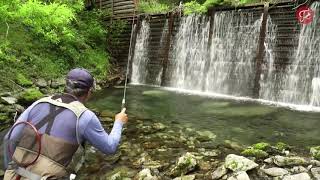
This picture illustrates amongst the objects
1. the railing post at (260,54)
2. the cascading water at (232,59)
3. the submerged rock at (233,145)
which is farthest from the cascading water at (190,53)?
the submerged rock at (233,145)

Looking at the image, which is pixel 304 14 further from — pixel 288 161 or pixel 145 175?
pixel 145 175

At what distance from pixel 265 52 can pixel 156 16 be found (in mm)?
7163

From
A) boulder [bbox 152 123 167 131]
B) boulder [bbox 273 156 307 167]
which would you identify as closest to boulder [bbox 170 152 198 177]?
boulder [bbox 273 156 307 167]

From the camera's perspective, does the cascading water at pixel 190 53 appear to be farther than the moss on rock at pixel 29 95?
Yes

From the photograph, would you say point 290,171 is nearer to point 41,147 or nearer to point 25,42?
point 41,147

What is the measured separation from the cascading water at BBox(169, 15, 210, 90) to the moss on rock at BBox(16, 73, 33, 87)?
24.5 feet

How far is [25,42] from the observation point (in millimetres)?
17625

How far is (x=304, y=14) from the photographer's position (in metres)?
15.5

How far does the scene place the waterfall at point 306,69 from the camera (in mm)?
14984

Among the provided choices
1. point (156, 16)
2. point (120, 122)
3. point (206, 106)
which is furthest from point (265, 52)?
point (120, 122)

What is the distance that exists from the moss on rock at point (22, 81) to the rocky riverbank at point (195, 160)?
208 inches

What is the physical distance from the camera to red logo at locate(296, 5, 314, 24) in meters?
15.4

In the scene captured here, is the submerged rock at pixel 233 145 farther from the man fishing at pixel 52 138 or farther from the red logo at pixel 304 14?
Answer: the red logo at pixel 304 14

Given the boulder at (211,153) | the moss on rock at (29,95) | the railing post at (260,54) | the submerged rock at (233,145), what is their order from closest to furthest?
1. the boulder at (211,153)
2. the submerged rock at (233,145)
3. the moss on rock at (29,95)
4. the railing post at (260,54)
